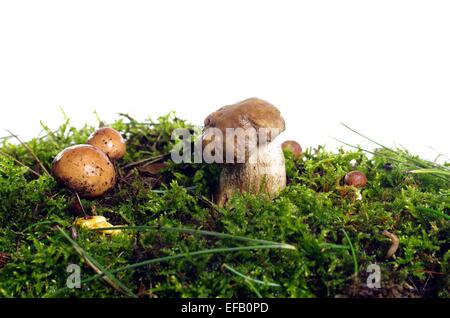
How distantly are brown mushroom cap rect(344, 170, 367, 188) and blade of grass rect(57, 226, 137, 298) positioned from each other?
1.34 metres

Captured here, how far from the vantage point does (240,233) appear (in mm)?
1831

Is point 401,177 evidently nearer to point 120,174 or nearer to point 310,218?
point 310,218

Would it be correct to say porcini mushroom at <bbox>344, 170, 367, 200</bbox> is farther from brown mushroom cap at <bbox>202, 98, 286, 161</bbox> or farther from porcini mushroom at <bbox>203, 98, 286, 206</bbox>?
brown mushroom cap at <bbox>202, 98, 286, 161</bbox>

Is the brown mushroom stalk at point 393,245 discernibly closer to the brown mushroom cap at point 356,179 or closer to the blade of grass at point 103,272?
the brown mushroom cap at point 356,179

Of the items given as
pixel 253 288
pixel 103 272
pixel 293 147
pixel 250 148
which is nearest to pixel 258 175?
pixel 250 148

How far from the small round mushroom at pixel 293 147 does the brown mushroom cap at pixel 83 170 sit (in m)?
1.08

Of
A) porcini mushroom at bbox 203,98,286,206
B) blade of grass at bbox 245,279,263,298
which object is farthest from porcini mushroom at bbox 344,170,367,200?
blade of grass at bbox 245,279,263,298

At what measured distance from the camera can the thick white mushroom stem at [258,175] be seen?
2254mm

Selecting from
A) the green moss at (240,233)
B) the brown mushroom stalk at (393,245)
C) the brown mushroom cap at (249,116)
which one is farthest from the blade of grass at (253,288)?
the brown mushroom cap at (249,116)

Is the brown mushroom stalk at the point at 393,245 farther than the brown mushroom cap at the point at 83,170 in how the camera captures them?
No
